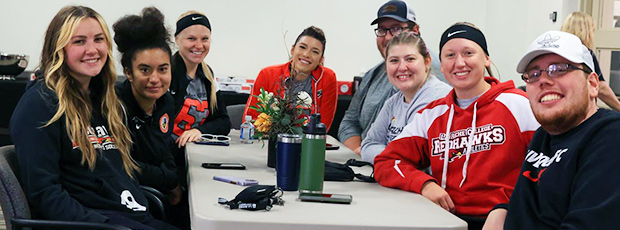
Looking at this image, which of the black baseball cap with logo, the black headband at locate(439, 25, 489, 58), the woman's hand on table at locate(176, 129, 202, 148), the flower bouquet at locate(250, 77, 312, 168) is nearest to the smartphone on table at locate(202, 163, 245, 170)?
the flower bouquet at locate(250, 77, 312, 168)

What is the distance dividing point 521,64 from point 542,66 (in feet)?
0.19

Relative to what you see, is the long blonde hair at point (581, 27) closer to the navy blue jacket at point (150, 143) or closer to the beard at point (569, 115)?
the navy blue jacket at point (150, 143)

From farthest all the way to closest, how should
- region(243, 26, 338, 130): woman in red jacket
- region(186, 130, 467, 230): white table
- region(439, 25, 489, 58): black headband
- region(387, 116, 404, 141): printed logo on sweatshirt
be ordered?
region(243, 26, 338, 130): woman in red jacket < region(387, 116, 404, 141): printed logo on sweatshirt < region(439, 25, 489, 58): black headband < region(186, 130, 467, 230): white table

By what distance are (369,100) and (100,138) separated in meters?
1.67

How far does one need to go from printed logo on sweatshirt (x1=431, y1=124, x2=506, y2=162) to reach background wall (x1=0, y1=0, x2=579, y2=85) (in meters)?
4.51

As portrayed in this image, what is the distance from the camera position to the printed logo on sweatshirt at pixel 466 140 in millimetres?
2314

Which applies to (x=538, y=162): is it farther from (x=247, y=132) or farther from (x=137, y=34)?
(x=247, y=132)

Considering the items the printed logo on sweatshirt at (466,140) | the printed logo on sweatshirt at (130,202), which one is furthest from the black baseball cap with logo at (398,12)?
the printed logo on sweatshirt at (130,202)

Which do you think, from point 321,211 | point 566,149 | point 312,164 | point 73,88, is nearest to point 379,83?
point 312,164

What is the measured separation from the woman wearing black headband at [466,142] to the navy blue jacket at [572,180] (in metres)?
0.38

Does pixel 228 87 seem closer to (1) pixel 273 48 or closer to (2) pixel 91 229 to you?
(1) pixel 273 48

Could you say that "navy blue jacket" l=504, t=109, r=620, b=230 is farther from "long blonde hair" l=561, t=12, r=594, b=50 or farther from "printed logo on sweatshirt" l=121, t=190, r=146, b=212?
"long blonde hair" l=561, t=12, r=594, b=50

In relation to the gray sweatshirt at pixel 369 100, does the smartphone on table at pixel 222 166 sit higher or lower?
lower

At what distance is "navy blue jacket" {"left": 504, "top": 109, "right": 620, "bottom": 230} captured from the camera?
5.14 feet
